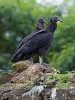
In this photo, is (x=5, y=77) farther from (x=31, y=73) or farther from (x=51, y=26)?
(x=51, y=26)

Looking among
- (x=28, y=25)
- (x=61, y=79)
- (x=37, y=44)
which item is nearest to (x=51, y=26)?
(x=37, y=44)

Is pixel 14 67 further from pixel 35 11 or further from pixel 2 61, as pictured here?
pixel 35 11

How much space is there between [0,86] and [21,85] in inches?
24.1

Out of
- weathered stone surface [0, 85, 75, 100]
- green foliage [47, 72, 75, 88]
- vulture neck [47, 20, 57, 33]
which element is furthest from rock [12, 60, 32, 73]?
weathered stone surface [0, 85, 75, 100]

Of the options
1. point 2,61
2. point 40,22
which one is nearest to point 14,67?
point 40,22

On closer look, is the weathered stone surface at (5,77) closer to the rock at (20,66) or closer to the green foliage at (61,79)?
the rock at (20,66)

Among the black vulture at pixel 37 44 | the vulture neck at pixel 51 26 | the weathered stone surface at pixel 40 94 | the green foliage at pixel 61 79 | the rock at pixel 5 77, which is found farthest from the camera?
the vulture neck at pixel 51 26

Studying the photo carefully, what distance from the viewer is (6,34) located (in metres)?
26.0

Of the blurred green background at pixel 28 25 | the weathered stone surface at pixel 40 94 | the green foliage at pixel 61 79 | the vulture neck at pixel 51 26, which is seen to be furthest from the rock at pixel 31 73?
the blurred green background at pixel 28 25

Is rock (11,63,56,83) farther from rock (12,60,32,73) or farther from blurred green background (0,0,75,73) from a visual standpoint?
blurred green background (0,0,75,73)

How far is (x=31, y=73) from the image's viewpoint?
11.0 meters

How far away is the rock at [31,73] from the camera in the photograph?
11.0 m

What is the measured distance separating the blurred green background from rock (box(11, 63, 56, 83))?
10.9 meters

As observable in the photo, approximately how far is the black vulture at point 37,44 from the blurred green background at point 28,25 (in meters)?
9.96
